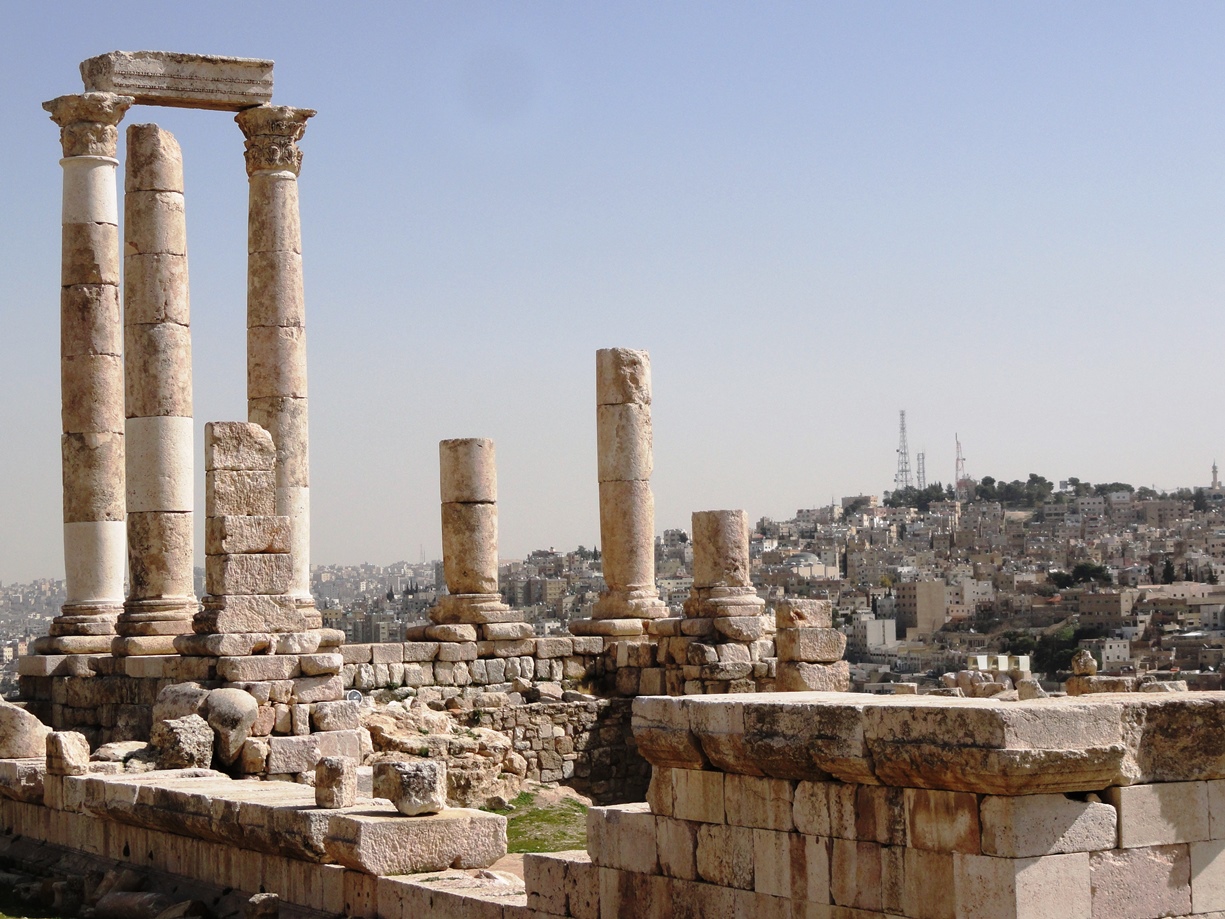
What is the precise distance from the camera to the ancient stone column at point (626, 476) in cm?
2439

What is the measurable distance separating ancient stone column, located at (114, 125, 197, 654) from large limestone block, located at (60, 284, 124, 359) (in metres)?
0.50

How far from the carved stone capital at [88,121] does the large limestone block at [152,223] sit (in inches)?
28.6

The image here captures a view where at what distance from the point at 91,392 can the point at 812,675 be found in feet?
28.3

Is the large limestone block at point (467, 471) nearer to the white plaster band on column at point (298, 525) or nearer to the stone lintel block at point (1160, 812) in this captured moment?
the white plaster band on column at point (298, 525)

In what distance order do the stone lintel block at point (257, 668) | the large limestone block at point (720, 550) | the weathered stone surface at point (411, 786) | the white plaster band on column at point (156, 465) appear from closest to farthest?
the weathered stone surface at point (411, 786), the stone lintel block at point (257, 668), the white plaster band on column at point (156, 465), the large limestone block at point (720, 550)

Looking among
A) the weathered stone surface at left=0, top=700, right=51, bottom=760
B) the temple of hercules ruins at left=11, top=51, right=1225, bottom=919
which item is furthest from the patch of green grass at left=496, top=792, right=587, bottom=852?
the weathered stone surface at left=0, top=700, right=51, bottom=760

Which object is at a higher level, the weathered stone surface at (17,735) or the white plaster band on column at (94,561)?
the white plaster band on column at (94,561)

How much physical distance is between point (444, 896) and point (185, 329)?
11967 millimetres

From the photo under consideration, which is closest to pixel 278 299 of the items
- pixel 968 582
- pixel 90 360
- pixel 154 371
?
pixel 154 371

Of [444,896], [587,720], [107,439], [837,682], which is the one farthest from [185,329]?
[444,896]

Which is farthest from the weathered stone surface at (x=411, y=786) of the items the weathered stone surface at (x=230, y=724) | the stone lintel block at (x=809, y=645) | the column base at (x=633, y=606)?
the column base at (x=633, y=606)

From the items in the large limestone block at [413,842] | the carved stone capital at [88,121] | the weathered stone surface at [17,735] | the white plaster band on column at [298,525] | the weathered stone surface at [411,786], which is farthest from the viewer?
the white plaster band on column at [298,525]

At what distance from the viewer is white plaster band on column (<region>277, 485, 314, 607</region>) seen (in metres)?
22.4

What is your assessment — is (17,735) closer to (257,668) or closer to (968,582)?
(257,668)
